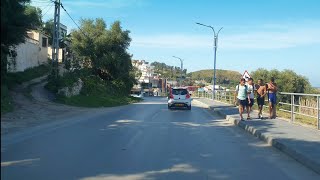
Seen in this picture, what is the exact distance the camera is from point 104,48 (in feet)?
180

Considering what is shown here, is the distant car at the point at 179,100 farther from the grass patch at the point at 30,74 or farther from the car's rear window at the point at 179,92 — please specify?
the grass patch at the point at 30,74

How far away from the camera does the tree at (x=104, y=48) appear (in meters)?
54.0

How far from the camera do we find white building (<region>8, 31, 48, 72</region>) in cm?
4328

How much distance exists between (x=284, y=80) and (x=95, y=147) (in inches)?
2172

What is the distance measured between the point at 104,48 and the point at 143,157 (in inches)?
1779

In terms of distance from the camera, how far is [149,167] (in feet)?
30.1

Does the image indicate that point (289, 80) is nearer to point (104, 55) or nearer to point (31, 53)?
point (104, 55)

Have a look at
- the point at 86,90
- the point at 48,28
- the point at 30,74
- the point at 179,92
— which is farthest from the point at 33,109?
the point at 48,28

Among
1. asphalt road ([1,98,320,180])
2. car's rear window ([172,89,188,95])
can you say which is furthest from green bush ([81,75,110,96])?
asphalt road ([1,98,320,180])

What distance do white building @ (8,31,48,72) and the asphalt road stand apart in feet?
88.7

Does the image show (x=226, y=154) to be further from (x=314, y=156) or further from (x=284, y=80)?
(x=284, y=80)

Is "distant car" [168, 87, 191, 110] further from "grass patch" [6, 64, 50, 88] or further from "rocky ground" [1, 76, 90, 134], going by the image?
"grass patch" [6, 64, 50, 88]

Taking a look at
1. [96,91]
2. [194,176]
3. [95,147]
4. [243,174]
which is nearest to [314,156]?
[243,174]

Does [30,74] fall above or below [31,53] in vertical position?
below
